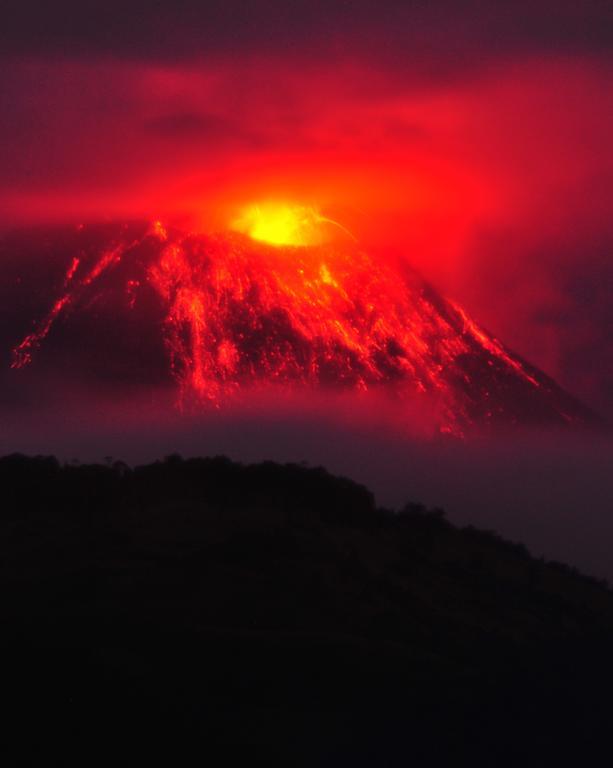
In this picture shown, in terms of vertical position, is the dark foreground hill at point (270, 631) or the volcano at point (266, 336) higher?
the volcano at point (266, 336)

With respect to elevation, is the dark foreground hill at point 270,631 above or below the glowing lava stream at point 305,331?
below

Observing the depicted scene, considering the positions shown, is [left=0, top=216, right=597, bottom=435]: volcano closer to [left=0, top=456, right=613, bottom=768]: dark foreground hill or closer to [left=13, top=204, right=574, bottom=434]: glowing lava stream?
[left=13, top=204, right=574, bottom=434]: glowing lava stream

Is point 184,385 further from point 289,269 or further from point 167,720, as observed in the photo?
point 167,720

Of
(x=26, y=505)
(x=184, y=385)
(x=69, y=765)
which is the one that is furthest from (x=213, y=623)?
(x=184, y=385)

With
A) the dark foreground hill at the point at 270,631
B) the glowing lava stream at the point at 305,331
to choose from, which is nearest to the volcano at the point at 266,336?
the glowing lava stream at the point at 305,331

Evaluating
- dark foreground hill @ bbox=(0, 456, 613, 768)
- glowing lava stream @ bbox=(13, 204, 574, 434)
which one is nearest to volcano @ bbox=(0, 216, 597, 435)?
glowing lava stream @ bbox=(13, 204, 574, 434)

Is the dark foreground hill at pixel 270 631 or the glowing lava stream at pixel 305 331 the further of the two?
the glowing lava stream at pixel 305 331

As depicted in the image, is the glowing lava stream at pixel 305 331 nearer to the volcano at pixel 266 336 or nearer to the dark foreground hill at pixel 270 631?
the volcano at pixel 266 336
